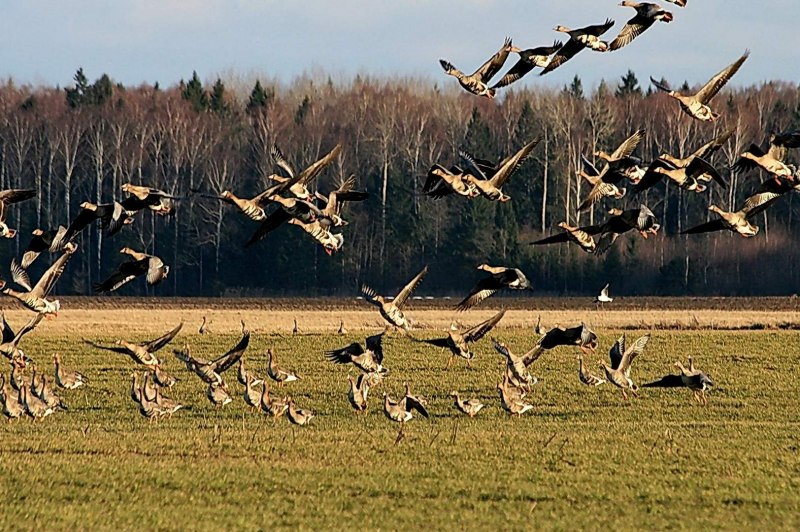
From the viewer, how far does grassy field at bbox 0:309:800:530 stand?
15367 mm

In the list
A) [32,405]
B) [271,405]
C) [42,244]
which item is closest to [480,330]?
[271,405]

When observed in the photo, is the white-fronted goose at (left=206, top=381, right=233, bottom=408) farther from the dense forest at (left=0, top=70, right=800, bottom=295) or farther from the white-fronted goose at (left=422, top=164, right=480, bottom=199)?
the dense forest at (left=0, top=70, right=800, bottom=295)

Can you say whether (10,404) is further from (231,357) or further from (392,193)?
(392,193)

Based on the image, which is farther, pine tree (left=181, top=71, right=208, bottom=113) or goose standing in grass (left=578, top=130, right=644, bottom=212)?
pine tree (left=181, top=71, right=208, bottom=113)

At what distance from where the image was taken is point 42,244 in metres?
20.0

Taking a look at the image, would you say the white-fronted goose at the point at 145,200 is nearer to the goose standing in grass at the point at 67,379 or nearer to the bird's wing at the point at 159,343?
the bird's wing at the point at 159,343

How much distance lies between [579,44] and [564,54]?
27cm

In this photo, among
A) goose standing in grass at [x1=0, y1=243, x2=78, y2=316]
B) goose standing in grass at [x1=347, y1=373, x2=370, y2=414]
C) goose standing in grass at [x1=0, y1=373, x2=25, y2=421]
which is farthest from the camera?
goose standing in grass at [x1=347, y1=373, x2=370, y2=414]

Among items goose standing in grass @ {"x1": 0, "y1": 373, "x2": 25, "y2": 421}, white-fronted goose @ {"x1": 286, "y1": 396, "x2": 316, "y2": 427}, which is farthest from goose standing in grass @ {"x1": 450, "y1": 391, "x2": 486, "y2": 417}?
goose standing in grass @ {"x1": 0, "y1": 373, "x2": 25, "y2": 421}

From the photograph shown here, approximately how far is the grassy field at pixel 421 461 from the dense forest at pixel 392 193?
2007 inches

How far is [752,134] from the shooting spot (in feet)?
309

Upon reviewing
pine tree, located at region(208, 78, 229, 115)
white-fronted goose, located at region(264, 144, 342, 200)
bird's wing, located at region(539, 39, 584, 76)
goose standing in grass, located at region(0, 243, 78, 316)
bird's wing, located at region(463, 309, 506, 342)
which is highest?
pine tree, located at region(208, 78, 229, 115)

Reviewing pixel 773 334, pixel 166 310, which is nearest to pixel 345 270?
pixel 166 310

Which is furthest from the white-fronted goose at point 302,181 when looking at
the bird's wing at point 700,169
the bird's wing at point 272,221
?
the bird's wing at point 700,169
